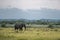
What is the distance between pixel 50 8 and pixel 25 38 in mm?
790

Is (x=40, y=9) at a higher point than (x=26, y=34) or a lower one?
higher

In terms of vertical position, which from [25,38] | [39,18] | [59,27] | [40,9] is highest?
[40,9]

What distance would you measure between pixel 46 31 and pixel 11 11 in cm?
82

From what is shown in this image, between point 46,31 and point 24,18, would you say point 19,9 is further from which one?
point 46,31

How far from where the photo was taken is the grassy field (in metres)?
2.62

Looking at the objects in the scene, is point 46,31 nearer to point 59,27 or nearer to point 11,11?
point 59,27

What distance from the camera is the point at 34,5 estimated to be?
2.77 metres

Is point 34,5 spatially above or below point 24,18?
above

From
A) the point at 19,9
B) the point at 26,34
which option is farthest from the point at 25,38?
the point at 19,9

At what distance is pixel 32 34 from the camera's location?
2656 millimetres

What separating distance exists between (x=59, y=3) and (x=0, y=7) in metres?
1.23

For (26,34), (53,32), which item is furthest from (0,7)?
(53,32)

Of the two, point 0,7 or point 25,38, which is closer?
point 25,38

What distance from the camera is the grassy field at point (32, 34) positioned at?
2.62 metres
